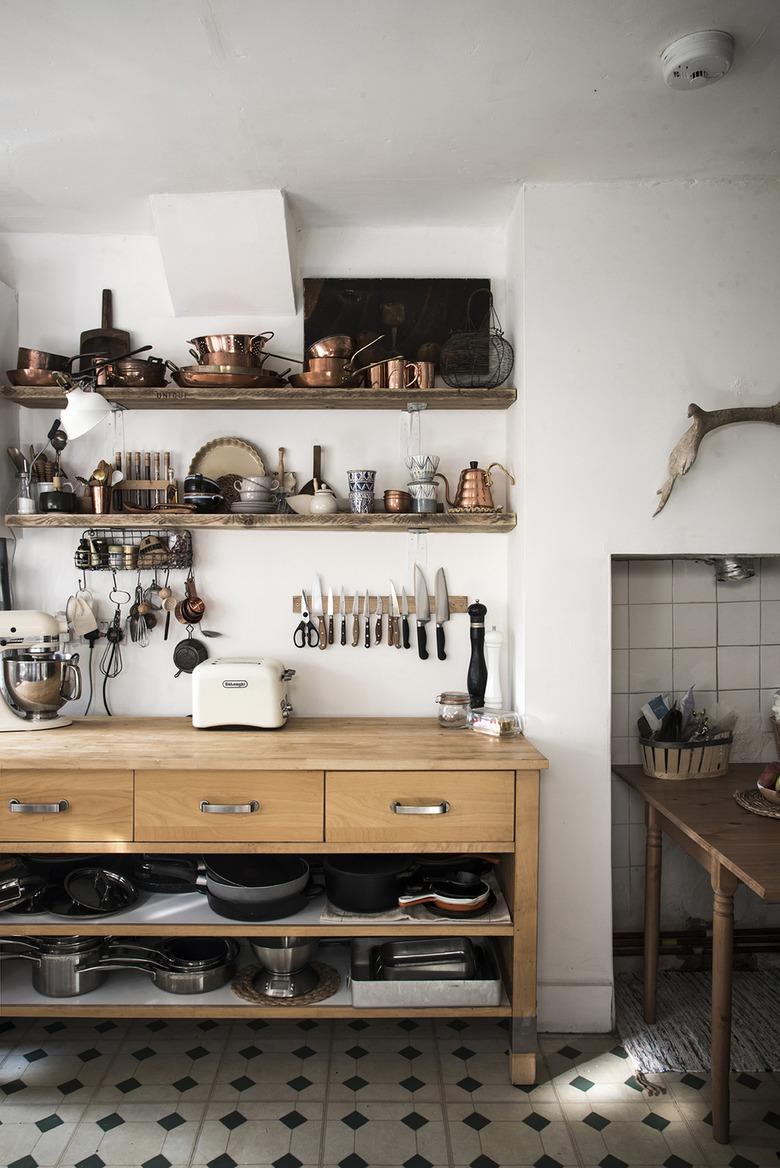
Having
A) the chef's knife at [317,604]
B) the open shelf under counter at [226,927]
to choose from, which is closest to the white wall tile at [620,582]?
the chef's knife at [317,604]

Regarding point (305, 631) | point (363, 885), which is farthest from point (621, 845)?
point (305, 631)

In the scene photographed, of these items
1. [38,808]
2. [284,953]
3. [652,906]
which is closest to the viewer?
[38,808]

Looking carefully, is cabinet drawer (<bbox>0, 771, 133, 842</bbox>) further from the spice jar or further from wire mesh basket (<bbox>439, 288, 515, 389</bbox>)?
wire mesh basket (<bbox>439, 288, 515, 389</bbox>)

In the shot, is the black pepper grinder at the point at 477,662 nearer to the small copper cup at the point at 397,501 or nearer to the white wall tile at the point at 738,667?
the small copper cup at the point at 397,501

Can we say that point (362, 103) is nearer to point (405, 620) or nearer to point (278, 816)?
point (405, 620)

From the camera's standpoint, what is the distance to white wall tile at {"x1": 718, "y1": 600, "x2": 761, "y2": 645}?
3000mm

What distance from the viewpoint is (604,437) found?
263 cm

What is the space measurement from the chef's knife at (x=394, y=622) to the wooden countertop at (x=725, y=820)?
0.88 m

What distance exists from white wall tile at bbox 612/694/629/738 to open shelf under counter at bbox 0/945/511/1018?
99 cm

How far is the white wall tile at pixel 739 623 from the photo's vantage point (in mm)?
3000

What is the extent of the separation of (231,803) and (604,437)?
5.17 ft

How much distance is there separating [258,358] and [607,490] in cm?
122

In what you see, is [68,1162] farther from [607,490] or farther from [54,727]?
[607,490]

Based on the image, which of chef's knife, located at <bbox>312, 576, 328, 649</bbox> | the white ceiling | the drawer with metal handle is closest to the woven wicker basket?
chef's knife, located at <bbox>312, 576, 328, 649</bbox>
